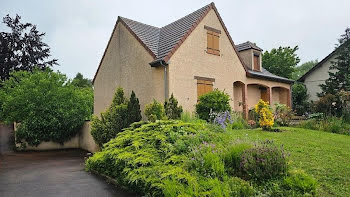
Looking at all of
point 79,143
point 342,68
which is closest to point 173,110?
point 79,143

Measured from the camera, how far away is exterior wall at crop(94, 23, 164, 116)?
1295 cm

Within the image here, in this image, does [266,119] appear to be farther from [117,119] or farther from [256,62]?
[256,62]

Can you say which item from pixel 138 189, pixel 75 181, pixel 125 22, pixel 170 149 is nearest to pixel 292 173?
pixel 170 149

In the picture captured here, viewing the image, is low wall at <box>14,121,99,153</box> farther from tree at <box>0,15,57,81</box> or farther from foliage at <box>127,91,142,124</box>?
tree at <box>0,15,57,81</box>

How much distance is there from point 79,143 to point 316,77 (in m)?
22.4

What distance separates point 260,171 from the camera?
13.9 feet

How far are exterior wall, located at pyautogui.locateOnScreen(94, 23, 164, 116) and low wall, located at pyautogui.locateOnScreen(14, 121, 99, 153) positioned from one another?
1.89m

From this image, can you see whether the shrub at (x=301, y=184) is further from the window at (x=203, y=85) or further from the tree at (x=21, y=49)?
the tree at (x=21, y=49)

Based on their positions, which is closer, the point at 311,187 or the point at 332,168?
the point at 311,187

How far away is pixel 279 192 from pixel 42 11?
14.3 metres

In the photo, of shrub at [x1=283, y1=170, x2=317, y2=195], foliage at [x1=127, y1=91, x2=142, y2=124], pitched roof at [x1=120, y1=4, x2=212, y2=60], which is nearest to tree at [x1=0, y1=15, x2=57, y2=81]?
pitched roof at [x1=120, y1=4, x2=212, y2=60]

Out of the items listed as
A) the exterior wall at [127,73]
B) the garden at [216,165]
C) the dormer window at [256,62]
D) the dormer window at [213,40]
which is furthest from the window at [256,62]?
the garden at [216,165]

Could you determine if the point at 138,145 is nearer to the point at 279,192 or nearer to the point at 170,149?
the point at 170,149

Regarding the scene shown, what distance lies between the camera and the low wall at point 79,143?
15203 mm
